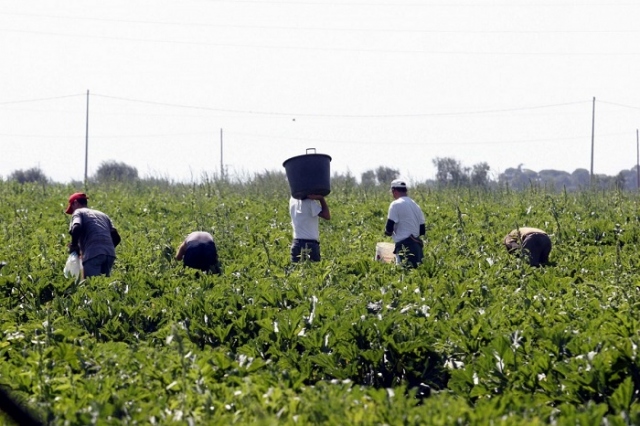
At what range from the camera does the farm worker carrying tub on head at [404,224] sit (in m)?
11.2

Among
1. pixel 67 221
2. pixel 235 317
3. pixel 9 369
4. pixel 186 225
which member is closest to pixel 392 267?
pixel 235 317

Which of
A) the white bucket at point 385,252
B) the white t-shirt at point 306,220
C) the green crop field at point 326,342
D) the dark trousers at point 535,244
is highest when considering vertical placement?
the white t-shirt at point 306,220

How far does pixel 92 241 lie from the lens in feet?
33.9

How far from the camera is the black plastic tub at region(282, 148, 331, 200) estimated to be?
38.8ft

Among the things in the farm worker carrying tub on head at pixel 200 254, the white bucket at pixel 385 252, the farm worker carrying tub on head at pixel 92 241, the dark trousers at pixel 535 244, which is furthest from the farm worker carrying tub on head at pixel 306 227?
the dark trousers at pixel 535 244

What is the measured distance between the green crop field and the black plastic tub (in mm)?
909

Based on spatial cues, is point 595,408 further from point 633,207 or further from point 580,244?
point 633,207

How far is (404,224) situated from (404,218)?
0.07m

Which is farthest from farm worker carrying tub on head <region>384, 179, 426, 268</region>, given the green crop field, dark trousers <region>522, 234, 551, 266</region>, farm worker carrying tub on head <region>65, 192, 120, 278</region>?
farm worker carrying tub on head <region>65, 192, 120, 278</region>

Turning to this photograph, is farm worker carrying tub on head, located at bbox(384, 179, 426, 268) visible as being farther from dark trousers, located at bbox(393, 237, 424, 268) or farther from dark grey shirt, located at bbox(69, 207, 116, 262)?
dark grey shirt, located at bbox(69, 207, 116, 262)

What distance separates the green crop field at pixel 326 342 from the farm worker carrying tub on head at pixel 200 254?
1.07 ft

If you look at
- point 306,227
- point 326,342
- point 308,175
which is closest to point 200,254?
point 306,227

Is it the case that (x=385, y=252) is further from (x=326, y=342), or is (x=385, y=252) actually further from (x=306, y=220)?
(x=326, y=342)

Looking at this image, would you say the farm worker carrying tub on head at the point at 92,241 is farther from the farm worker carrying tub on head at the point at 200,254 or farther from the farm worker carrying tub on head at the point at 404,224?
the farm worker carrying tub on head at the point at 404,224
